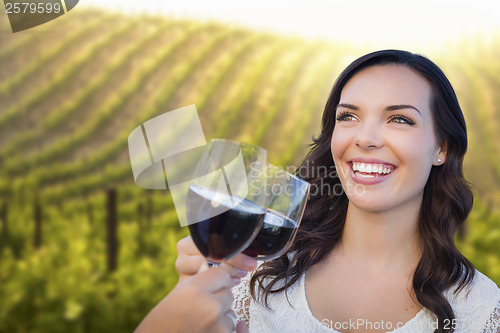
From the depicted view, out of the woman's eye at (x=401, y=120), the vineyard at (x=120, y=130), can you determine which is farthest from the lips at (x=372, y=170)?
the vineyard at (x=120, y=130)

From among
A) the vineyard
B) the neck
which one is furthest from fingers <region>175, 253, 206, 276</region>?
the vineyard

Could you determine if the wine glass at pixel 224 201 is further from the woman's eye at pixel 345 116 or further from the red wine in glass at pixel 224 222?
the woman's eye at pixel 345 116

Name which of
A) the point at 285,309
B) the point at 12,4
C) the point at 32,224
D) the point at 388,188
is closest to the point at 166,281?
the point at 32,224

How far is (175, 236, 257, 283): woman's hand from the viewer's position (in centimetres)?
96

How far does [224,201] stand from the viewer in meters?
0.84

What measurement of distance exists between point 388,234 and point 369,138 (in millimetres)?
291

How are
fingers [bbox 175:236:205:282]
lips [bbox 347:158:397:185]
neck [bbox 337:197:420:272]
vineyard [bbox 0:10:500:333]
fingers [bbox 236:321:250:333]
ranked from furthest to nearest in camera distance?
1. vineyard [bbox 0:10:500:333]
2. neck [bbox 337:197:420:272]
3. lips [bbox 347:158:397:185]
4. fingers [bbox 175:236:205:282]
5. fingers [bbox 236:321:250:333]

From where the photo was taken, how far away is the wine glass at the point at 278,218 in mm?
982

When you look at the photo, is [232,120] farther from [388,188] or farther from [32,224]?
[388,188]

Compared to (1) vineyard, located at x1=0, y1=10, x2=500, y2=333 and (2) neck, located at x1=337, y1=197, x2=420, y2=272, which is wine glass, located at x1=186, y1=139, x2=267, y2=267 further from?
(1) vineyard, located at x1=0, y1=10, x2=500, y2=333

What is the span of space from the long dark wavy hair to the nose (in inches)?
7.3

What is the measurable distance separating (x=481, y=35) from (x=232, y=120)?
3.37 meters

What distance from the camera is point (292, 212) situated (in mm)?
1032

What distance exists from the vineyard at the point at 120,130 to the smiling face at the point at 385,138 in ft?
8.63
